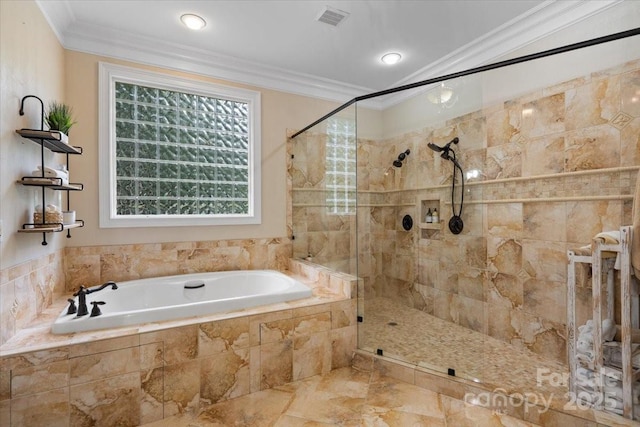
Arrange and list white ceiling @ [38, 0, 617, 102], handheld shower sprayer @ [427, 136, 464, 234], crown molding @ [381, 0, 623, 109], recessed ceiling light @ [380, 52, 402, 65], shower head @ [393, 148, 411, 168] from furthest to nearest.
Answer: shower head @ [393, 148, 411, 168], recessed ceiling light @ [380, 52, 402, 65], handheld shower sprayer @ [427, 136, 464, 234], white ceiling @ [38, 0, 617, 102], crown molding @ [381, 0, 623, 109]

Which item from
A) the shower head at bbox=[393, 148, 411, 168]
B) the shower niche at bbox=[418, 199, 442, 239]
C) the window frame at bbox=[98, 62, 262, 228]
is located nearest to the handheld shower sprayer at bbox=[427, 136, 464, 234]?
the shower niche at bbox=[418, 199, 442, 239]

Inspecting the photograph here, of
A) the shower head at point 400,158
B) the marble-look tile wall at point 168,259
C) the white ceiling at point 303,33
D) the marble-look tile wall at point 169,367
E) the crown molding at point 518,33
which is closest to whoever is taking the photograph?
the marble-look tile wall at point 169,367

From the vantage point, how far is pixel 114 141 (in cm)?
257

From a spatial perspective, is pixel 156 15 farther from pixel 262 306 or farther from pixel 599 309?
pixel 599 309

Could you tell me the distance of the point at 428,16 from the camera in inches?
88.9

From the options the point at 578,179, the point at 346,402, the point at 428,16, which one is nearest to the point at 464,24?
the point at 428,16

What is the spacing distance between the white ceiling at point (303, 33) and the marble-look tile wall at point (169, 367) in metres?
2.10

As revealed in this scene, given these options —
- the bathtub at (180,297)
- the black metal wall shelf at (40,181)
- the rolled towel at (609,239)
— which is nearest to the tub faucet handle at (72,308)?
the bathtub at (180,297)

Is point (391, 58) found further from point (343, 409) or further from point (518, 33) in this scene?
point (343, 409)

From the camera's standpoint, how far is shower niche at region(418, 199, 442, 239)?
113 inches

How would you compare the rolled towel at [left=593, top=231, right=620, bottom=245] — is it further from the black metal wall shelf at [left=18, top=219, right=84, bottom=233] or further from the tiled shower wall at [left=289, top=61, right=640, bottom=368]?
the black metal wall shelf at [left=18, top=219, right=84, bottom=233]

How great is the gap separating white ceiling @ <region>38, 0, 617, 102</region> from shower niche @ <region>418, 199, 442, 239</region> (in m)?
1.28

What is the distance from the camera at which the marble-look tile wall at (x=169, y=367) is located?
1440 millimetres

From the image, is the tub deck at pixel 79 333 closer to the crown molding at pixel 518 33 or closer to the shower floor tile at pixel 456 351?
the shower floor tile at pixel 456 351
